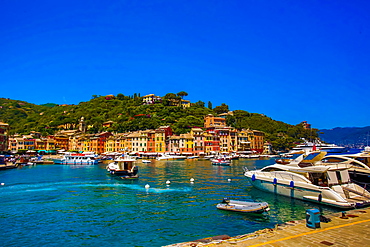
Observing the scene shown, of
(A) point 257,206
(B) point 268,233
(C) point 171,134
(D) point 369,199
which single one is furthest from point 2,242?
(C) point 171,134

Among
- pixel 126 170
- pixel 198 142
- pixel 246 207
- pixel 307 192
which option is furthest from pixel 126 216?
pixel 198 142

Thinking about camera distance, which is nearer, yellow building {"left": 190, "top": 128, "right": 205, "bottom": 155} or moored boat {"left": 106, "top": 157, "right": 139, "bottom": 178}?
moored boat {"left": 106, "top": 157, "right": 139, "bottom": 178}

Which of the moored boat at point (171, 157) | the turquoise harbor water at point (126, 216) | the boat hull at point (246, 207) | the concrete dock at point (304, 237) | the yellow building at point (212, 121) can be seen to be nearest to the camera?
the concrete dock at point (304, 237)

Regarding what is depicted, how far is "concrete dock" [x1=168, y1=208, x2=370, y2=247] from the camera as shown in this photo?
11.4 meters

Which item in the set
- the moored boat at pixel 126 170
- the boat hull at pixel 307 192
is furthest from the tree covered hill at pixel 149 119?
the boat hull at pixel 307 192

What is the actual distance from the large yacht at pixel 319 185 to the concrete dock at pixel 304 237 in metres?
9.53

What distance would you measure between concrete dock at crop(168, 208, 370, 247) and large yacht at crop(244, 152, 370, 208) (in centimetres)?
953

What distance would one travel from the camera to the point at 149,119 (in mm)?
132000

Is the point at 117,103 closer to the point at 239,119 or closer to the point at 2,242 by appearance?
the point at 239,119

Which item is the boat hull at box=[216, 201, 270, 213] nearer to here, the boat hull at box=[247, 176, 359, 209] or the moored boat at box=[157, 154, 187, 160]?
the boat hull at box=[247, 176, 359, 209]

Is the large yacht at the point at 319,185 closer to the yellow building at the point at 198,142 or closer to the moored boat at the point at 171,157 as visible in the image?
the moored boat at the point at 171,157

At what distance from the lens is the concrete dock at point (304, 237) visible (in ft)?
37.6

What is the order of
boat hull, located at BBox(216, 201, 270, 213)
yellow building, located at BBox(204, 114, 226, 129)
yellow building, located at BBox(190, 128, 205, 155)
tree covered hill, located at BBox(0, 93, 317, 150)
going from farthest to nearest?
yellow building, located at BBox(204, 114, 226, 129) < tree covered hill, located at BBox(0, 93, 317, 150) < yellow building, located at BBox(190, 128, 205, 155) < boat hull, located at BBox(216, 201, 270, 213)

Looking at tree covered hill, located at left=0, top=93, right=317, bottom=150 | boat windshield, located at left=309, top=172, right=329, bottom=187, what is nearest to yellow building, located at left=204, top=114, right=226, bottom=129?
tree covered hill, located at left=0, top=93, right=317, bottom=150
